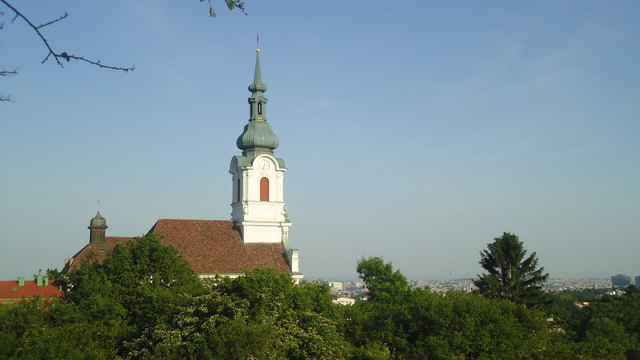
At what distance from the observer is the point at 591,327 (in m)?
49.7

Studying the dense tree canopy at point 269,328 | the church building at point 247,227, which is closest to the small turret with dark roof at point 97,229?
the church building at point 247,227

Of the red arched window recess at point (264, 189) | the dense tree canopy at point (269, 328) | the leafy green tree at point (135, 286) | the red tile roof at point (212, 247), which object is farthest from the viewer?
the red arched window recess at point (264, 189)

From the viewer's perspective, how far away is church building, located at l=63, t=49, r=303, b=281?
53.9m

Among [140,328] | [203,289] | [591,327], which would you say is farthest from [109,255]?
[591,327]

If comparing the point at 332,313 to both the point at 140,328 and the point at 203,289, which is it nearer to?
the point at 203,289

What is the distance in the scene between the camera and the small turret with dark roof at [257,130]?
60.7 meters

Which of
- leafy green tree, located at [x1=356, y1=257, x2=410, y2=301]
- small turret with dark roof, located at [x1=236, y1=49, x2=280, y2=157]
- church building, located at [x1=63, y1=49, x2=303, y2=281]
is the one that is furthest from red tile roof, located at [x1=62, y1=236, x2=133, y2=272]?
leafy green tree, located at [x1=356, y1=257, x2=410, y2=301]

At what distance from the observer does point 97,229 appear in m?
54.0

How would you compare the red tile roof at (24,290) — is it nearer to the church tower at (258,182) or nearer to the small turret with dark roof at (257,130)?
the church tower at (258,182)

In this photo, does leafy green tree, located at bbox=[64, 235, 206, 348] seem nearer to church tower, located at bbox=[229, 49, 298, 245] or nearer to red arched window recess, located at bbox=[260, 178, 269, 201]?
church tower, located at bbox=[229, 49, 298, 245]

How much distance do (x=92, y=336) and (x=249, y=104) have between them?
33344mm

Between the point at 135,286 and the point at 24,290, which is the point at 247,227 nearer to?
the point at 135,286

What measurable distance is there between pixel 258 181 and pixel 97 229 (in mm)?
15011

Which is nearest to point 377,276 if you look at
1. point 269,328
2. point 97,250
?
point 97,250
